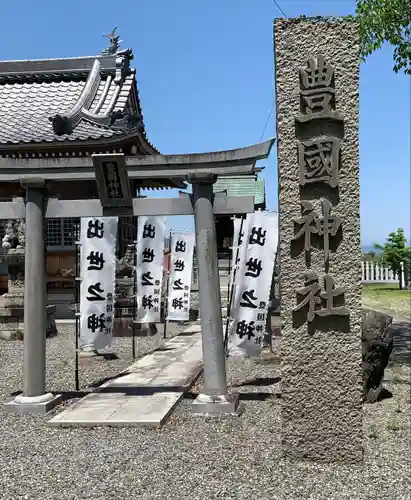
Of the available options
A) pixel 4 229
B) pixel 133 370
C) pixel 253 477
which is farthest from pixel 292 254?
pixel 4 229

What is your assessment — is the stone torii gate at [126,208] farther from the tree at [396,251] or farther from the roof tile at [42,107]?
the tree at [396,251]

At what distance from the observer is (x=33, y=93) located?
1825 centimetres

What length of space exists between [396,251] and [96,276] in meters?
26.2

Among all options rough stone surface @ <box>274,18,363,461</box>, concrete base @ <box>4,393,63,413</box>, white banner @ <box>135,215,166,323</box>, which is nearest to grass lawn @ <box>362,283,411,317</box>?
white banner @ <box>135,215,166,323</box>

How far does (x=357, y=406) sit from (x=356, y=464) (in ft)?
1.52

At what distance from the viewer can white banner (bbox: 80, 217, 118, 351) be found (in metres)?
7.43

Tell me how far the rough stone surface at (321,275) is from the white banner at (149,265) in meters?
5.43

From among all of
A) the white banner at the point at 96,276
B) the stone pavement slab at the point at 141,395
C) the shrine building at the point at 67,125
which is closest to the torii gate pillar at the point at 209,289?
the stone pavement slab at the point at 141,395

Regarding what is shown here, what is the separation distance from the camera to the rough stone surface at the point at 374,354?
6622 millimetres

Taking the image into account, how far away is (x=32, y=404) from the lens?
21.0ft

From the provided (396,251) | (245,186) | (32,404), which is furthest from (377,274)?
(32,404)

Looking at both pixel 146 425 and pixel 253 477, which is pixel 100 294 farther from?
pixel 253 477

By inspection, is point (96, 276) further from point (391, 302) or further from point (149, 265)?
point (391, 302)

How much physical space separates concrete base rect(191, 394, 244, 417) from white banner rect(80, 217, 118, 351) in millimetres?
1890
